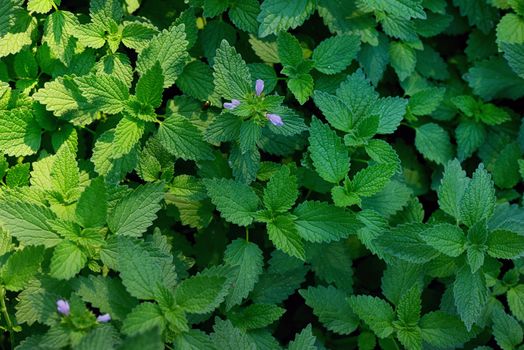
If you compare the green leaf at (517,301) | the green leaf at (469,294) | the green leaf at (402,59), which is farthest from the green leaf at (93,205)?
the green leaf at (517,301)

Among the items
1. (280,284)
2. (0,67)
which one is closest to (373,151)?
(280,284)

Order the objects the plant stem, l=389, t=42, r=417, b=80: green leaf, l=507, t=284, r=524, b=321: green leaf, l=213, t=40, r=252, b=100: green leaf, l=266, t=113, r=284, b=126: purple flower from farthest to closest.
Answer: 1. l=389, t=42, r=417, b=80: green leaf
2. l=507, t=284, r=524, b=321: green leaf
3. l=213, t=40, r=252, b=100: green leaf
4. l=266, t=113, r=284, b=126: purple flower
5. the plant stem

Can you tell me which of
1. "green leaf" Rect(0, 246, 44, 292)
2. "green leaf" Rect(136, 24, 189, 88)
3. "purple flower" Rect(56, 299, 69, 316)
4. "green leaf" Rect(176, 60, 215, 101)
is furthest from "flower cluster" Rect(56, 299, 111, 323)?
→ "green leaf" Rect(176, 60, 215, 101)

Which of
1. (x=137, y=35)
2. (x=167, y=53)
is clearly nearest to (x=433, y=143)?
(x=167, y=53)

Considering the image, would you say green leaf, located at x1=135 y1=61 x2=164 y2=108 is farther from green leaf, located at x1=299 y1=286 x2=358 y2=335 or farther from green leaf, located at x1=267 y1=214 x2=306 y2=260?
green leaf, located at x1=299 y1=286 x2=358 y2=335

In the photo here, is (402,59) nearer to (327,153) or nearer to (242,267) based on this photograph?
(327,153)

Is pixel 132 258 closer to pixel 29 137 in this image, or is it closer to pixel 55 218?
pixel 55 218
